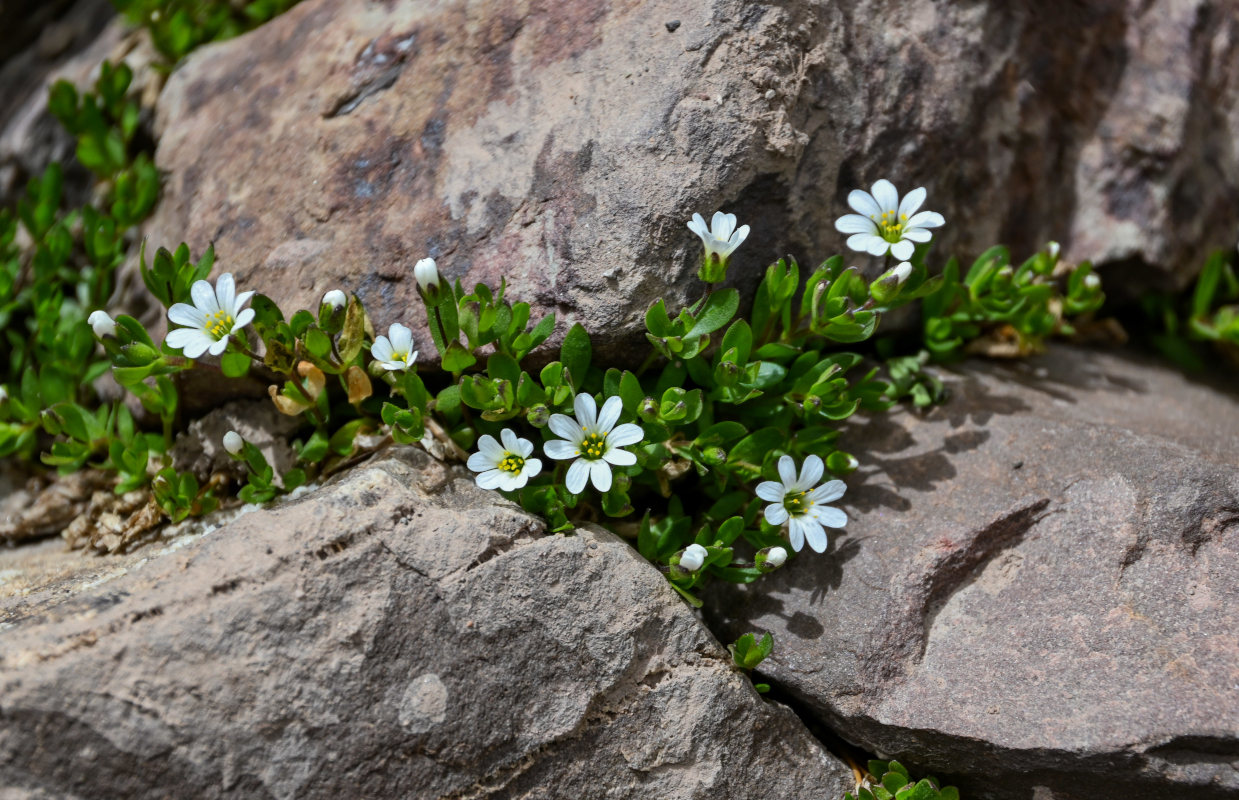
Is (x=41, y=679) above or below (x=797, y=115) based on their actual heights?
below

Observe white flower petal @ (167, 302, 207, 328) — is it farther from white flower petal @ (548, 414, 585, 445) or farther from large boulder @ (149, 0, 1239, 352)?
white flower petal @ (548, 414, 585, 445)

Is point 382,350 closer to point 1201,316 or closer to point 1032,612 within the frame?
point 1032,612

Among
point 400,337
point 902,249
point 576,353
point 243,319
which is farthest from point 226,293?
point 902,249

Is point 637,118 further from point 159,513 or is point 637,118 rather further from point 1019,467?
point 159,513

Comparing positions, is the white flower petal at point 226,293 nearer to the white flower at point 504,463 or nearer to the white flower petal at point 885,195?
the white flower at point 504,463

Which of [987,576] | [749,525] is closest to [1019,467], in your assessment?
[987,576]

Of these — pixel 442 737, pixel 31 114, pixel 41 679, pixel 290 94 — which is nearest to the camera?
pixel 41 679
